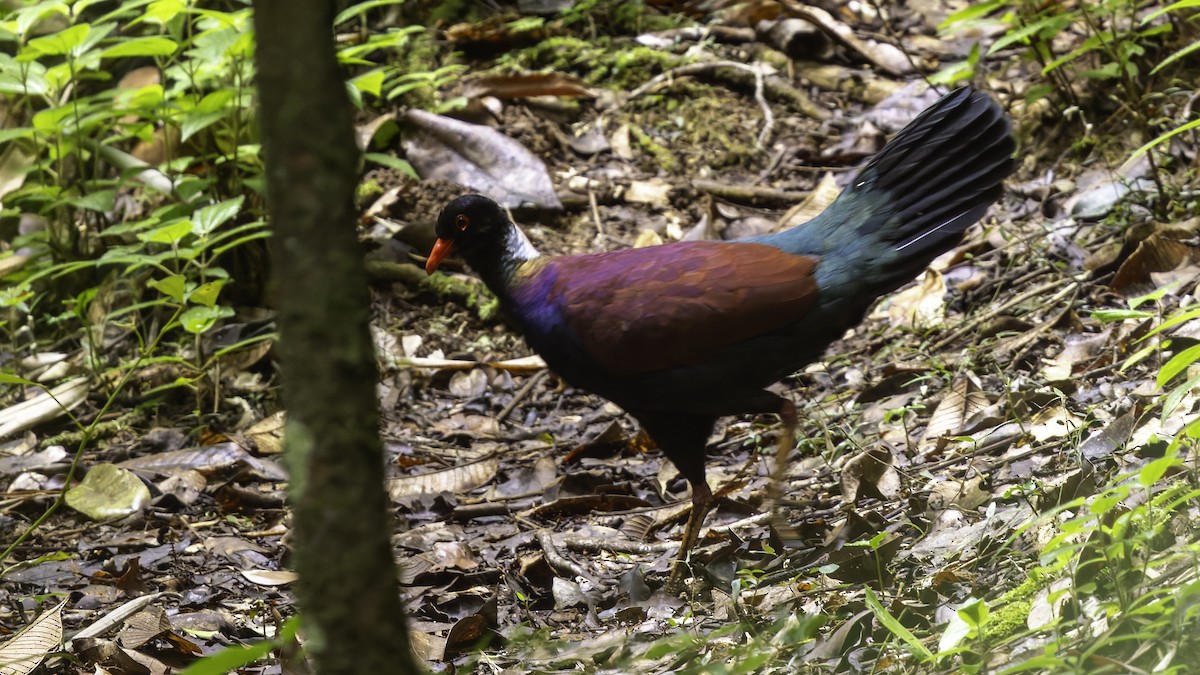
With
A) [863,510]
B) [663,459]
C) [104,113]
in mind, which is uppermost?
[104,113]

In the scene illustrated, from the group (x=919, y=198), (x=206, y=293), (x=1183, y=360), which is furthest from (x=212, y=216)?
(x=1183, y=360)

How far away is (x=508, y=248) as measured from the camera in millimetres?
4465

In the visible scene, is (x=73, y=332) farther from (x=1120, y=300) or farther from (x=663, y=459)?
(x=1120, y=300)

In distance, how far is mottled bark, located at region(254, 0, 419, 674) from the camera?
48.8 inches

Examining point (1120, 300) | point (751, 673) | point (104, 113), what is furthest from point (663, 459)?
point (104, 113)

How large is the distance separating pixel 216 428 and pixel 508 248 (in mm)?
1807

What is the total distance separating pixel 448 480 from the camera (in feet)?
15.5

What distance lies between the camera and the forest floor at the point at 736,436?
2.58 meters

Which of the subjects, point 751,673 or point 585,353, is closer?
point 751,673

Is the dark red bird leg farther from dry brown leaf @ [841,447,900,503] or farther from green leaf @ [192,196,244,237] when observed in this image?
green leaf @ [192,196,244,237]

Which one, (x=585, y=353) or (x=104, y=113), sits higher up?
(x=104, y=113)

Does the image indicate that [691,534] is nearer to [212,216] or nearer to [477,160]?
[212,216]

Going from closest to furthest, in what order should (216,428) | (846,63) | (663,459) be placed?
1. (663,459)
2. (216,428)
3. (846,63)

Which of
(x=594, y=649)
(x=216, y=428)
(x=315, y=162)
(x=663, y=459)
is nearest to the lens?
(x=315, y=162)
